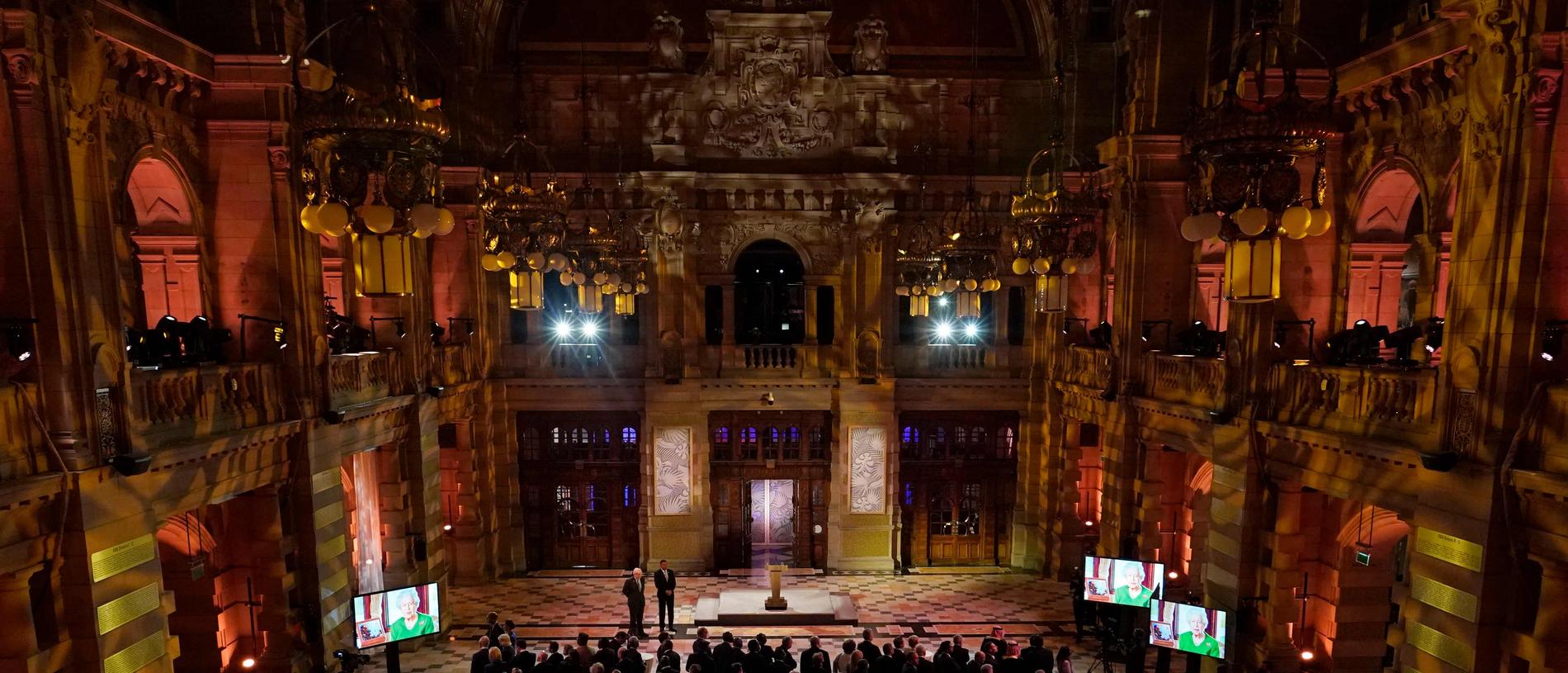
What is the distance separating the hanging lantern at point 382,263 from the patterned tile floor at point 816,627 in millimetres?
9072

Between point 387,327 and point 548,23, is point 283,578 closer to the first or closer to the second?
point 387,327

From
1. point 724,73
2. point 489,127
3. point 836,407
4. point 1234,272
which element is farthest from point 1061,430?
point 489,127

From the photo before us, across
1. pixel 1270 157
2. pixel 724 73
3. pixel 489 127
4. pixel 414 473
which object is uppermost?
pixel 724 73

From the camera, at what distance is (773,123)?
56.1ft

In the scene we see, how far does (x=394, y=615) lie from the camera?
35.4 ft

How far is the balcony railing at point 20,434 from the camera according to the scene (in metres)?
6.46

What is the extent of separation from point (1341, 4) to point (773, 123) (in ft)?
33.5

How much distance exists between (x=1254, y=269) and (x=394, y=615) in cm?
1098

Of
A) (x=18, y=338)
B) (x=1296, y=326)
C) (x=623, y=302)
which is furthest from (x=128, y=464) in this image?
(x=1296, y=326)

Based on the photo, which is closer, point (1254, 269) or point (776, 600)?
point (1254, 269)

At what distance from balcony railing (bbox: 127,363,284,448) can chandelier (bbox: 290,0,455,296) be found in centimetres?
372

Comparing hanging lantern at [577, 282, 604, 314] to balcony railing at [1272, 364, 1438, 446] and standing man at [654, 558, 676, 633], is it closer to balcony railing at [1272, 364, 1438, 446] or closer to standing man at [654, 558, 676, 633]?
standing man at [654, 558, 676, 633]

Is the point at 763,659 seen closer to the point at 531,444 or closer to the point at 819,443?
the point at 819,443

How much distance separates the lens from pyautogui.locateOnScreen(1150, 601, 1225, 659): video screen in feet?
33.1
